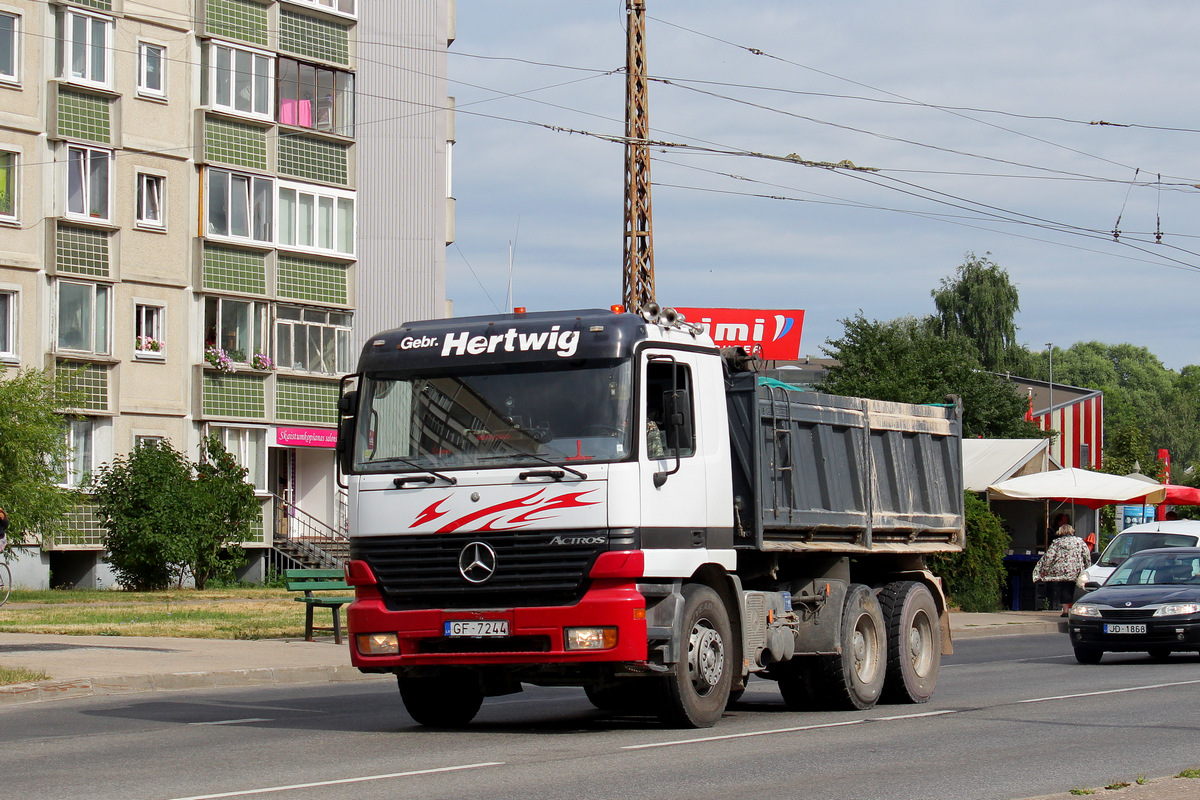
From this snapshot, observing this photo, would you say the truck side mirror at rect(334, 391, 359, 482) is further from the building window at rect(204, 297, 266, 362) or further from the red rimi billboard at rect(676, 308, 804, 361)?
the red rimi billboard at rect(676, 308, 804, 361)

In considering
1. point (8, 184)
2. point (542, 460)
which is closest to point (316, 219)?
point (8, 184)

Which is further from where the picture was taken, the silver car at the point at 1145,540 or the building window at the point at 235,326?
the building window at the point at 235,326

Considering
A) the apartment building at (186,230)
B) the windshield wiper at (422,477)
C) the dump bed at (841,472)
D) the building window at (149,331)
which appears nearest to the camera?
the windshield wiper at (422,477)

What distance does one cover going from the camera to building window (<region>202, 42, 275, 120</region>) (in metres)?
41.5

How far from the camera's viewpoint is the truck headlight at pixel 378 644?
456 inches

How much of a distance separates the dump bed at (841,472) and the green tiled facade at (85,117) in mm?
28003

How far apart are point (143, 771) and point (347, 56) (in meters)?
37.7

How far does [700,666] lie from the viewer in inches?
463

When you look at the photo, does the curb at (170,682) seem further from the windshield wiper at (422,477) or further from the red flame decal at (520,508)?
the red flame decal at (520,508)

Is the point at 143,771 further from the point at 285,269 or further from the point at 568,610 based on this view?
the point at 285,269

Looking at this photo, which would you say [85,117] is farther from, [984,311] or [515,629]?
[984,311]

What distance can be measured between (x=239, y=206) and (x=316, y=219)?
2450 millimetres

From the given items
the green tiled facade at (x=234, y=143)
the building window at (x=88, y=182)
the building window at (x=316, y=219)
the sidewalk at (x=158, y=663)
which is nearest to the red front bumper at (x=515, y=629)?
the sidewalk at (x=158, y=663)

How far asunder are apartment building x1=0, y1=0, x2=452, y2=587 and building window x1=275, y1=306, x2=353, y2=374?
0.18ft
